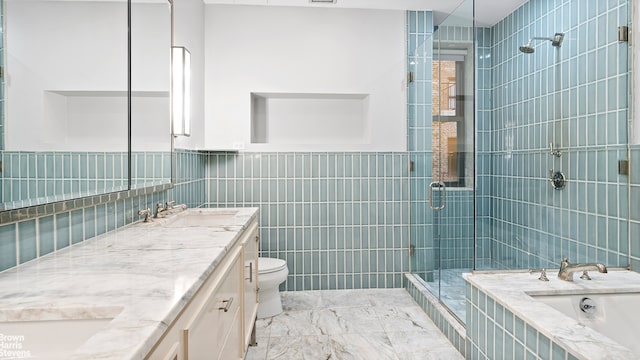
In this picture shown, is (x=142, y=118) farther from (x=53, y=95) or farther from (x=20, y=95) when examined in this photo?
(x=20, y=95)

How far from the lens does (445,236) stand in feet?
9.46

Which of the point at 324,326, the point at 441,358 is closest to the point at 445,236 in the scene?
the point at 441,358

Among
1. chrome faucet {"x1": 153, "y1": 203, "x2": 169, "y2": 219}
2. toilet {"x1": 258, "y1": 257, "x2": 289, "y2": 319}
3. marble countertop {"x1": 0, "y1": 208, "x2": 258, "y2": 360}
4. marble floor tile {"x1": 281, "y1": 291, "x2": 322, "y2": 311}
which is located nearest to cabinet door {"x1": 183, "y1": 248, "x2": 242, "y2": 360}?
marble countertop {"x1": 0, "y1": 208, "x2": 258, "y2": 360}

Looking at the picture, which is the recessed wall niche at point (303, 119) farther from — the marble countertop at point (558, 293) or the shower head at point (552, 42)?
the marble countertop at point (558, 293)

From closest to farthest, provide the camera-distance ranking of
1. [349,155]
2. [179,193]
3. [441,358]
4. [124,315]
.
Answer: [124,315], [441,358], [179,193], [349,155]

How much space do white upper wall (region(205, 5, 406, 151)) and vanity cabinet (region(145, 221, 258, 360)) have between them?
1453 millimetres

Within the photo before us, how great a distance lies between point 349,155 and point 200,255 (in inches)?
91.6

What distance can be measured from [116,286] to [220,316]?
469mm

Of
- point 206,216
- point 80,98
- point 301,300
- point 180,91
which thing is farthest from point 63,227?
point 301,300

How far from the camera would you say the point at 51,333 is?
80 cm

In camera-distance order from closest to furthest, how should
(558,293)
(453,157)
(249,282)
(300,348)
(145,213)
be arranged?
(558,293), (145,213), (249,282), (300,348), (453,157)

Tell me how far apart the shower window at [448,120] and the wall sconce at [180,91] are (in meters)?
1.82

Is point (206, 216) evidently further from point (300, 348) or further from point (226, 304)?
point (226, 304)

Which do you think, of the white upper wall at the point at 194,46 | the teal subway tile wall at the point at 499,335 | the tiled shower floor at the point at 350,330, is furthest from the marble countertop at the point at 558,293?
the white upper wall at the point at 194,46
